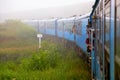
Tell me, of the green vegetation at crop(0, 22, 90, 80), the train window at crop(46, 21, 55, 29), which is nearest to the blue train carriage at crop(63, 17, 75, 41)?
the green vegetation at crop(0, 22, 90, 80)

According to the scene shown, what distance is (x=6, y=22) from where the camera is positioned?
5150 cm

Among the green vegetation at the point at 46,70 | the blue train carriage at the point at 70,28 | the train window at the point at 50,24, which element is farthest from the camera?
the train window at the point at 50,24

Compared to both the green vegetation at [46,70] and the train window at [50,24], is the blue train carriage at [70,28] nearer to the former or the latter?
the green vegetation at [46,70]

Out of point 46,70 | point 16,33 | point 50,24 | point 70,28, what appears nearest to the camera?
point 46,70

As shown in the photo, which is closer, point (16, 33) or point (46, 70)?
point (46, 70)

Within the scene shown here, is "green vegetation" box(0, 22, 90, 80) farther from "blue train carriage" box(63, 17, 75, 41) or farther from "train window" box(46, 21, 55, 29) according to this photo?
"train window" box(46, 21, 55, 29)

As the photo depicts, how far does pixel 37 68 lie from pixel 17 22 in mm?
33167

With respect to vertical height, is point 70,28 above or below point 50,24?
below

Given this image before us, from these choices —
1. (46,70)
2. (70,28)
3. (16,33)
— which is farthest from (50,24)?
(46,70)

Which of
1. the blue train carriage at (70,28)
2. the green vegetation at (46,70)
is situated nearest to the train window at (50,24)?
the blue train carriage at (70,28)

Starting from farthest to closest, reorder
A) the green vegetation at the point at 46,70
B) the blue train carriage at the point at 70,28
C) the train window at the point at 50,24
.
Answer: the train window at the point at 50,24
the blue train carriage at the point at 70,28
the green vegetation at the point at 46,70

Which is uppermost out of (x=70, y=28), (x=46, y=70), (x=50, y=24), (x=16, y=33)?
(x=50, y=24)

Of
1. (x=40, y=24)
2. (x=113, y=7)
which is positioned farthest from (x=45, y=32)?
(x=113, y=7)

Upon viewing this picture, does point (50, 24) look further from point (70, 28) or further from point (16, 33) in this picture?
point (70, 28)
